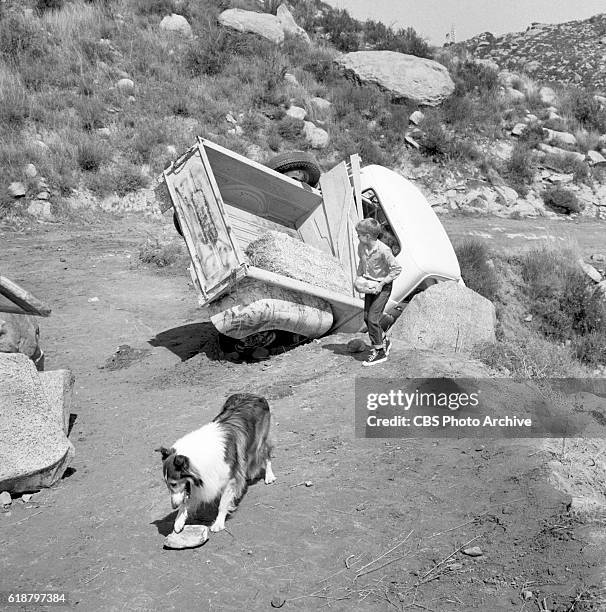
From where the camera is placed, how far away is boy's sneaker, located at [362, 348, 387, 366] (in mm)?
6863

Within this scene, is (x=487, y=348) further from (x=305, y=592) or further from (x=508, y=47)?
(x=508, y=47)

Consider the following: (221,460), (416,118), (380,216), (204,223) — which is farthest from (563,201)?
(221,460)

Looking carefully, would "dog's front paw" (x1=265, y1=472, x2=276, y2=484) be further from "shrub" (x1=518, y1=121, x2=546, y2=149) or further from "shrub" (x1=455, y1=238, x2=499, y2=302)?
"shrub" (x1=518, y1=121, x2=546, y2=149)

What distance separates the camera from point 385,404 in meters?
5.99

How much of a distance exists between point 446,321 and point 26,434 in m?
4.85

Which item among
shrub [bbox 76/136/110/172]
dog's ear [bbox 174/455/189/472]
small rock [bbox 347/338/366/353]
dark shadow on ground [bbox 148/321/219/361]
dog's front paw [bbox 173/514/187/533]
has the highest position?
dog's ear [bbox 174/455/189/472]

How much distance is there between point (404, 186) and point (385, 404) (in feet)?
15.2

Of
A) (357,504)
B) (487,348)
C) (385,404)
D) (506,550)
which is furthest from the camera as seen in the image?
(487,348)

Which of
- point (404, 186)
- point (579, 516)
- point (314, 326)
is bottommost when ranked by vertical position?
point (314, 326)

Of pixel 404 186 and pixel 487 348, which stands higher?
pixel 404 186

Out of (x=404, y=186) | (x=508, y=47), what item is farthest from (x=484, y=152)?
(x=508, y=47)

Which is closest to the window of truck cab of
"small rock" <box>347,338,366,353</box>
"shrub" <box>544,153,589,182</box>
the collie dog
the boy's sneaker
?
"small rock" <box>347,338,366,353</box>

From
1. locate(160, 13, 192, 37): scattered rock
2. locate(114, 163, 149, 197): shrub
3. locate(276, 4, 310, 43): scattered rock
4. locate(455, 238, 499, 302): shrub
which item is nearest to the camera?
locate(455, 238, 499, 302): shrub

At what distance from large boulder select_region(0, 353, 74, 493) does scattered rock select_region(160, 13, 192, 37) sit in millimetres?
18385
